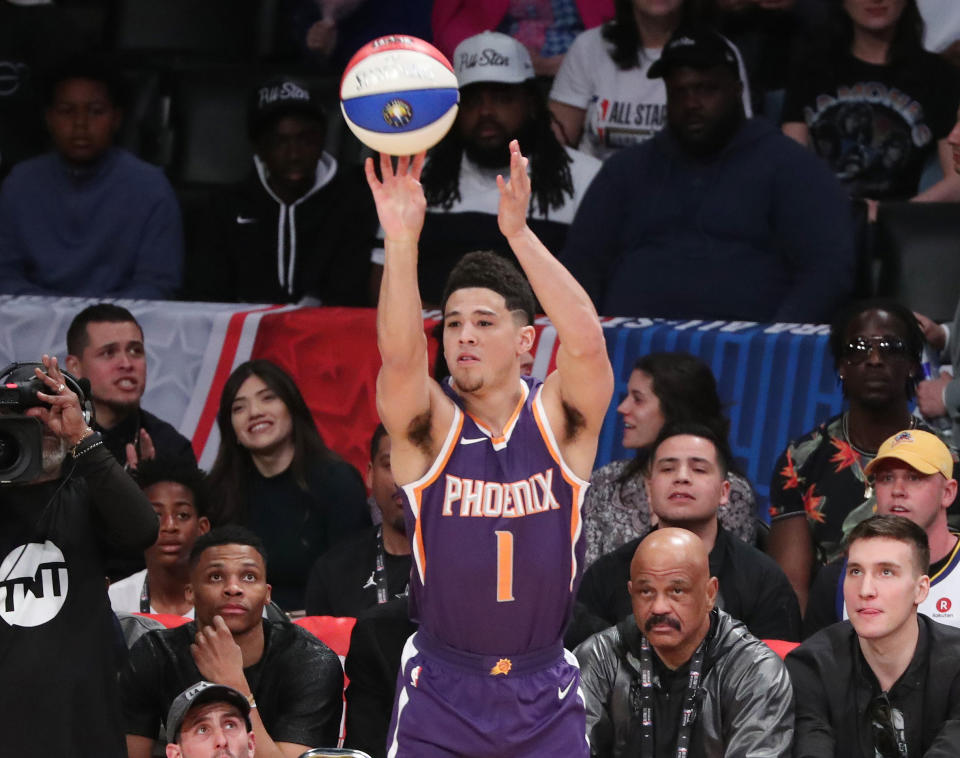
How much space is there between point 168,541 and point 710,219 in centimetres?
311

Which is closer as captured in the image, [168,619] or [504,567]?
[504,567]

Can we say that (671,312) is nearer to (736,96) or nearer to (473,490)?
(736,96)

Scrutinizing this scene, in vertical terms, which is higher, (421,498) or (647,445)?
(647,445)

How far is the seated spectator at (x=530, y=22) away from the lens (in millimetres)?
10469

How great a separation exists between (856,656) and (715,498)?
1064 mm

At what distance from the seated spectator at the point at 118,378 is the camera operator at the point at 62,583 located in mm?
2388

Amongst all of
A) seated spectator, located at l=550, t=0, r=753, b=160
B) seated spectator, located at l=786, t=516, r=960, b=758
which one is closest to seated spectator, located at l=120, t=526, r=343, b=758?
seated spectator, located at l=786, t=516, r=960, b=758

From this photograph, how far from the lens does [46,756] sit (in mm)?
5730

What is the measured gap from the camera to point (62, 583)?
5.91m

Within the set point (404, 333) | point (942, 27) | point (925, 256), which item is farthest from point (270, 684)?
point (942, 27)

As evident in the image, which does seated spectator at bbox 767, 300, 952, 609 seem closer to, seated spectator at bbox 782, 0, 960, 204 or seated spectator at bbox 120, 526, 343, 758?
seated spectator at bbox 782, 0, 960, 204

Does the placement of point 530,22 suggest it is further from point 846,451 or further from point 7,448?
point 7,448

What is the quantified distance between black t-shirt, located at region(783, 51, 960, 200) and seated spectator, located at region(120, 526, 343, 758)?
170 inches

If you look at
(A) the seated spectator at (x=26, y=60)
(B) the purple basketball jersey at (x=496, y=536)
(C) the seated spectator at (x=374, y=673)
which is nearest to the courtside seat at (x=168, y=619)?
(C) the seated spectator at (x=374, y=673)
